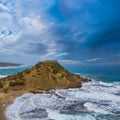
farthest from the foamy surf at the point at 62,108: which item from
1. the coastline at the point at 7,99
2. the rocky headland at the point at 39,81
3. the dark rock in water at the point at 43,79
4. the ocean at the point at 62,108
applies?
the dark rock in water at the point at 43,79

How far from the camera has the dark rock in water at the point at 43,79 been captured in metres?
36.4

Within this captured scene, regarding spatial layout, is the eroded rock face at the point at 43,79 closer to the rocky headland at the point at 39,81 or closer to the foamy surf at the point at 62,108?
the rocky headland at the point at 39,81

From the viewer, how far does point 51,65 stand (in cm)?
4256

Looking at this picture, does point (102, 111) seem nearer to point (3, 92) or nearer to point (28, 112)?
point (28, 112)

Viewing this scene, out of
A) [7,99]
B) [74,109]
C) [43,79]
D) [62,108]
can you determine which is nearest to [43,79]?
[43,79]

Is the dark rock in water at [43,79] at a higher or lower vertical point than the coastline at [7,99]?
higher

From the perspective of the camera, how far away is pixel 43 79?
38156 mm

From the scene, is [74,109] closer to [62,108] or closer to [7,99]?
[62,108]

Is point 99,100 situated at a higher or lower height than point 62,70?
lower

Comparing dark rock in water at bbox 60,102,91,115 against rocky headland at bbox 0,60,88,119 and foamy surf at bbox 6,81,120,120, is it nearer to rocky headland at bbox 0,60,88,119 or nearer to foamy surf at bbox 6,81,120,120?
foamy surf at bbox 6,81,120,120

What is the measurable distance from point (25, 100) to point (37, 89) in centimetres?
737

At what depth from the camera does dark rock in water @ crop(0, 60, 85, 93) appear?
119 feet

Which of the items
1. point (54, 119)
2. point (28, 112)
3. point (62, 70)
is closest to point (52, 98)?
point (28, 112)

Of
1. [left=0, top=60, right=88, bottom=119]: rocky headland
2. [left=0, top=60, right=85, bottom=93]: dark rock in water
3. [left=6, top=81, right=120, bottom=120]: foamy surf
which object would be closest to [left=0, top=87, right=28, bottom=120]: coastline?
[left=0, top=60, right=88, bottom=119]: rocky headland
